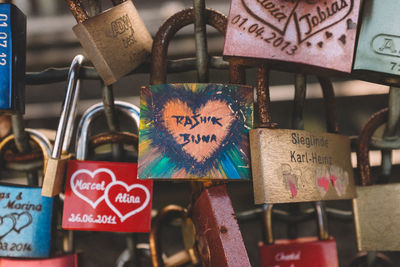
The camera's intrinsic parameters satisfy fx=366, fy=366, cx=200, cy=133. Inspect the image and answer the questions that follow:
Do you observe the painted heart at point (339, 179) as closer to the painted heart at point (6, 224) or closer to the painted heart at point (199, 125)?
the painted heart at point (199, 125)

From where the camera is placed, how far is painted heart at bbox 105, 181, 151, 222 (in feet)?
1.99

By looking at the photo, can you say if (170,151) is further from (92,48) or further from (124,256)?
(124,256)

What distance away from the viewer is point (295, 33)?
0.50 m

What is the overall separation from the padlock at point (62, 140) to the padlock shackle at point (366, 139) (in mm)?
516

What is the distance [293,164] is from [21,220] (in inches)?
17.8

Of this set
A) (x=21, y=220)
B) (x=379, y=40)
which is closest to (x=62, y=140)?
(x=21, y=220)

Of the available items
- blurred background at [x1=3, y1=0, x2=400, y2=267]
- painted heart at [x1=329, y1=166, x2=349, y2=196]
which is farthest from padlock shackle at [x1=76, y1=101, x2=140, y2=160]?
blurred background at [x1=3, y1=0, x2=400, y2=267]

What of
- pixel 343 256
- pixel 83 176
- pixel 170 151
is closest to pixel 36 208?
pixel 83 176

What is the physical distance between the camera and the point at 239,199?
1262 millimetres

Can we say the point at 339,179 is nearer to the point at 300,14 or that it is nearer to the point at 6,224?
the point at 300,14

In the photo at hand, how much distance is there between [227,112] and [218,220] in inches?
6.1

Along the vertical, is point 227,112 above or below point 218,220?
above

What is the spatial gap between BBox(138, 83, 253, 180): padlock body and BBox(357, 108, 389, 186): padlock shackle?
0.85 ft

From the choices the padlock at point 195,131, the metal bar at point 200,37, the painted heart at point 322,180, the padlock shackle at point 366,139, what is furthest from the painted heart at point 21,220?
the padlock shackle at point 366,139
